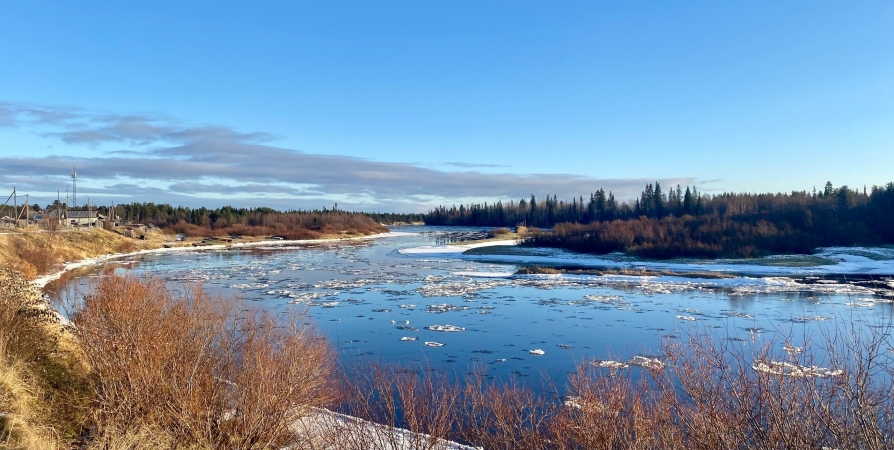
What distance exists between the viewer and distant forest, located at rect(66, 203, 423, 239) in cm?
8533

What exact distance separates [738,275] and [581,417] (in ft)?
93.1

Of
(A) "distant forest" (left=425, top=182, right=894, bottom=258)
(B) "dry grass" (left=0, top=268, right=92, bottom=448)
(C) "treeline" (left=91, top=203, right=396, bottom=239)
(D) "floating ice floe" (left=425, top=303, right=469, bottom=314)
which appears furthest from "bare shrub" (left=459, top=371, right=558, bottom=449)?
(C) "treeline" (left=91, top=203, right=396, bottom=239)

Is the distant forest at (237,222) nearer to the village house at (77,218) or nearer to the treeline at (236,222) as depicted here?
the treeline at (236,222)

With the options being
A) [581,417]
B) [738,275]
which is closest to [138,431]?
[581,417]

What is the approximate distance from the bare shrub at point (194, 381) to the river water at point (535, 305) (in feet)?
12.4

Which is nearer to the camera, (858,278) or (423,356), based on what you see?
(423,356)

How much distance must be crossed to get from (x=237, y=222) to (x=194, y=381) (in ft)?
331

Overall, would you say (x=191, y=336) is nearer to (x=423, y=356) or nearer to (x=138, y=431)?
(x=138, y=431)

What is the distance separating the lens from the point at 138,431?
713cm

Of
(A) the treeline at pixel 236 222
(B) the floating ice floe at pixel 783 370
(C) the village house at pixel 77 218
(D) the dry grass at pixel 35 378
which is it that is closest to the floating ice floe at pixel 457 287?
(D) the dry grass at pixel 35 378

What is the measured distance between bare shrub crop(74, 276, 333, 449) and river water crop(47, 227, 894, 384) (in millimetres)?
3780

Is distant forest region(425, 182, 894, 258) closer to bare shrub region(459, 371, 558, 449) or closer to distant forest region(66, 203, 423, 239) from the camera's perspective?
bare shrub region(459, 371, 558, 449)

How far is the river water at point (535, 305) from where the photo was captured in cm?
1343

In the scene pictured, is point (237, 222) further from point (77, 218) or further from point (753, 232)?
point (753, 232)
